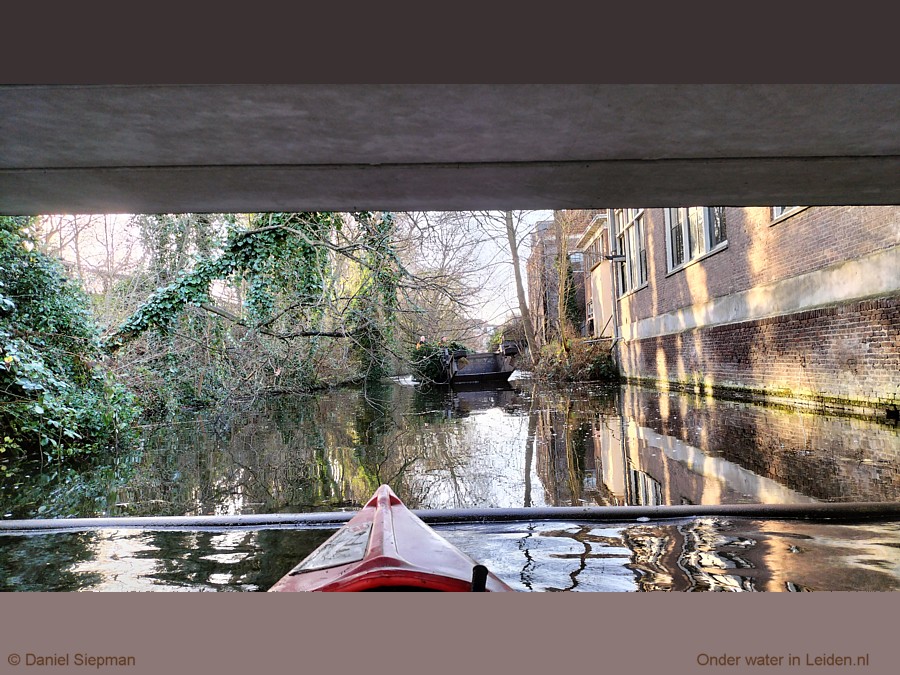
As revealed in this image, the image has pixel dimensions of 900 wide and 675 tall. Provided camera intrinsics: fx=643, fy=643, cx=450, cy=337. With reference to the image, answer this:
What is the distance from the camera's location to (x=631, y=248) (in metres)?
23.4

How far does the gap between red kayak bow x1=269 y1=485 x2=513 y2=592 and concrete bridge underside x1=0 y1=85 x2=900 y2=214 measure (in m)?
2.06

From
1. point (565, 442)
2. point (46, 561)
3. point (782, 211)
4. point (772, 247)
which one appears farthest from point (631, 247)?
point (46, 561)

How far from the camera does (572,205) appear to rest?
17.2ft

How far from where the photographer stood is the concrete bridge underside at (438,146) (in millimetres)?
3098

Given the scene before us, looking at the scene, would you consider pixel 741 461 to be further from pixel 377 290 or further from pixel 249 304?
pixel 249 304

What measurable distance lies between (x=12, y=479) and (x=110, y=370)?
2.77m

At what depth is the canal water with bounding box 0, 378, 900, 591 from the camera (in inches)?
149

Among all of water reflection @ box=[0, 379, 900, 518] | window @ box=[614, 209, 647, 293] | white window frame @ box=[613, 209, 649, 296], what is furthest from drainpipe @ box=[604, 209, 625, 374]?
water reflection @ box=[0, 379, 900, 518]

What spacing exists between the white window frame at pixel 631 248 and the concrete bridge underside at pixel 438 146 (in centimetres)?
1673

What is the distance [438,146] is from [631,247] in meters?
20.8

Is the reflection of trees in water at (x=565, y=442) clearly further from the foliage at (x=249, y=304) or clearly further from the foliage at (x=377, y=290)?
the foliage at (x=249, y=304)

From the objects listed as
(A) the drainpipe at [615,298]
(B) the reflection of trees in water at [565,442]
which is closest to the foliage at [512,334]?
(A) the drainpipe at [615,298]

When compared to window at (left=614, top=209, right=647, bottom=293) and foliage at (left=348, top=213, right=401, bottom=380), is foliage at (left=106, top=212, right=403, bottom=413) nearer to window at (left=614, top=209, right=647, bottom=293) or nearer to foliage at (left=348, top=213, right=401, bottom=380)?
foliage at (left=348, top=213, right=401, bottom=380)

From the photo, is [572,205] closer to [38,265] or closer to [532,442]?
[532,442]
